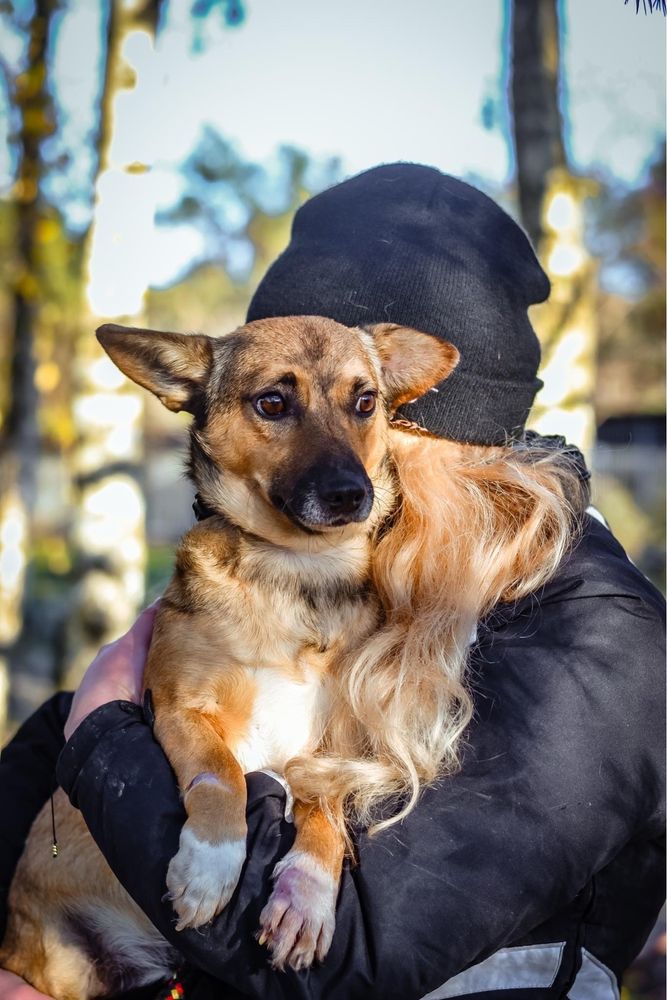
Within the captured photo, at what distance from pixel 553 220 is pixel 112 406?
254 cm

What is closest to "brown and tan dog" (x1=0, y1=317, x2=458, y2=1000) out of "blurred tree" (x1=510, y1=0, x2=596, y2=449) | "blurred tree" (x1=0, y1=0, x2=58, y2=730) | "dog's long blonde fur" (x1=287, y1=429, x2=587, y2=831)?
"dog's long blonde fur" (x1=287, y1=429, x2=587, y2=831)

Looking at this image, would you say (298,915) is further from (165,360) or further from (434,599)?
(165,360)

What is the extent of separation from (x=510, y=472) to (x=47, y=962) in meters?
1.58

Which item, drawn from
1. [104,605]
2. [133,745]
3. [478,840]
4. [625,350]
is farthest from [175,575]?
[625,350]

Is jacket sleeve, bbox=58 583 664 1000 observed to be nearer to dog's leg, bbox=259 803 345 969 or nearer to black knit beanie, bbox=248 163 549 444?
dog's leg, bbox=259 803 345 969

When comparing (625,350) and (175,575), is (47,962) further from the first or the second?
(625,350)

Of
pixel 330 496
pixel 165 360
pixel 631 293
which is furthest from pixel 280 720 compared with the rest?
pixel 631 293

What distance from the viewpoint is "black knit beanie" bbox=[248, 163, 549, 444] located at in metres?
2.20

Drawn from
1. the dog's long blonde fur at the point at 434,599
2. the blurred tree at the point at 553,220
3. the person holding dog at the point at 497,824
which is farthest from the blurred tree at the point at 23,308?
the dog's long blonde fur at the point at 434,599

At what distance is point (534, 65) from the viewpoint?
4.93 m

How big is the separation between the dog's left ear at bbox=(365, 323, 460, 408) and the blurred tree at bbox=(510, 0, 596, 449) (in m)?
2.23

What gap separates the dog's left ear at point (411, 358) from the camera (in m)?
2.15

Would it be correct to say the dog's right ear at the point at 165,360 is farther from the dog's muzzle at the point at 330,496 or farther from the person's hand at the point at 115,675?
the person's hand at the point at 115,675

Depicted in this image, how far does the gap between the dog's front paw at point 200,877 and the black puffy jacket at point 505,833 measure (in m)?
0.02
